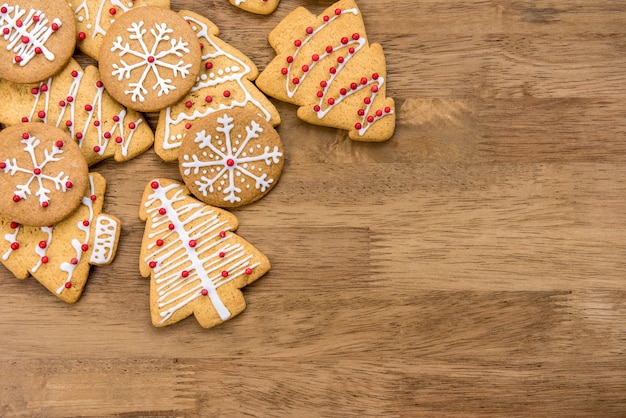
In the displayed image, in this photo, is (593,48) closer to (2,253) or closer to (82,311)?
(82,311)

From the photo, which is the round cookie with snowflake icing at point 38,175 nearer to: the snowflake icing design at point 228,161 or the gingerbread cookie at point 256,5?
the snowflake icing design at point 228,161

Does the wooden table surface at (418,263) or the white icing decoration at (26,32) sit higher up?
the white icing decoration at (26,32)

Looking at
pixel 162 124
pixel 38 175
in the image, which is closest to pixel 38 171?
pixel 38 175

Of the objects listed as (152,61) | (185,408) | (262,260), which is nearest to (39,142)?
(152,61)

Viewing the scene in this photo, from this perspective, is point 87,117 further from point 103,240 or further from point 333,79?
point 333,79

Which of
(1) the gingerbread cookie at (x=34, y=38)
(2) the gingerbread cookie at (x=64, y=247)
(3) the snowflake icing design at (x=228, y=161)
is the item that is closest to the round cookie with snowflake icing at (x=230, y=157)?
(3) the snowflake icing design at (x=228, y=161)

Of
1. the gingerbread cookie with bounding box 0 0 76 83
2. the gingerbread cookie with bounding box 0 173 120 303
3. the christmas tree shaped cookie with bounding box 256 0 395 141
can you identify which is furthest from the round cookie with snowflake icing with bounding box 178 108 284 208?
the gingerbread cookie with bounding box 0 0 76 83
